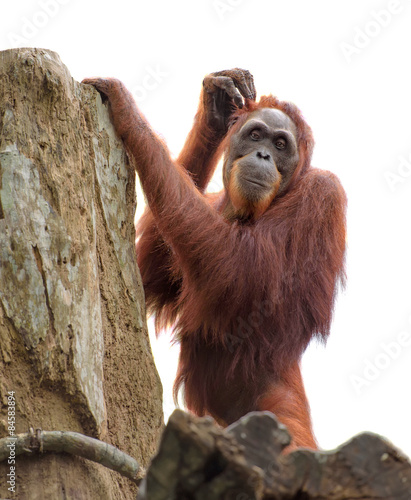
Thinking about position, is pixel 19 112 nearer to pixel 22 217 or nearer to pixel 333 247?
pixel 22 217

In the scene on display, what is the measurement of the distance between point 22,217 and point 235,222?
1.66m

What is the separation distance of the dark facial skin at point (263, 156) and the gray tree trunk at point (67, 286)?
944 millimetres

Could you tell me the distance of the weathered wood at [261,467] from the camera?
188 centimetres

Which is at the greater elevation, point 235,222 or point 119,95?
point 119,95

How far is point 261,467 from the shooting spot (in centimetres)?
201

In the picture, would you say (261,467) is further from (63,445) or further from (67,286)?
(67,286)

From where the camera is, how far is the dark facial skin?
4805mm

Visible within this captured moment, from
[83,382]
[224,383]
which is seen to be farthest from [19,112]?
[224,383]

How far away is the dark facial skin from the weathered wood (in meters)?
2.85

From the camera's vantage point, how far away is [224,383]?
183 inches

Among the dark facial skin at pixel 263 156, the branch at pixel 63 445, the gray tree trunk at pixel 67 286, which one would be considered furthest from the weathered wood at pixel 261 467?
the dark facial skin at pixel 263 156

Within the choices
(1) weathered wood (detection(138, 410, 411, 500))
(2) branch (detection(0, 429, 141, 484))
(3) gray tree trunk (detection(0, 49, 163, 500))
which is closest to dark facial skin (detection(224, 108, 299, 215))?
(3) gray tree trunk (detection(0, 49, 163, 500))

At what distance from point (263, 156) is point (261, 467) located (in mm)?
3162

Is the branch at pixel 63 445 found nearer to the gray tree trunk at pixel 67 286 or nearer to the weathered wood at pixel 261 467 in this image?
the gray tree trunk at pixel 67 286
